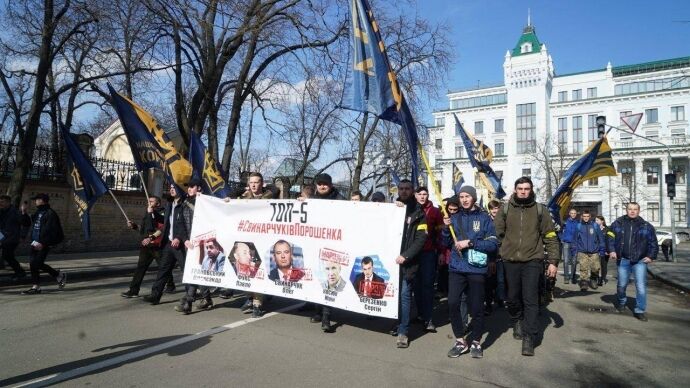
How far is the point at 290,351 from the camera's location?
5016 millimetres

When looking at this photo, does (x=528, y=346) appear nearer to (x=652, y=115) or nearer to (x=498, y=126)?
(x=652, y=115)

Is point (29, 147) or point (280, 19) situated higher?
point (280, 19)

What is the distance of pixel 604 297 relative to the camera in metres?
9.75

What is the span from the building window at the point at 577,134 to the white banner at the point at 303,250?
68011mm

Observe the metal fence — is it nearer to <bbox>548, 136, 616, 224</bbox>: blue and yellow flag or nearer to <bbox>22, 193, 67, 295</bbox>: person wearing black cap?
<bbox>22, 193, 67, 295</bbox>: person wearing black cap

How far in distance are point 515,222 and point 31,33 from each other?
12.8m

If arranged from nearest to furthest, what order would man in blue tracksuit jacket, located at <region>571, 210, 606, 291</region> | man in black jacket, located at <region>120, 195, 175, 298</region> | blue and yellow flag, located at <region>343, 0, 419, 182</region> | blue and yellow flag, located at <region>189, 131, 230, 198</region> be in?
blue and yellow flag, located at <region>343, 0, 419, 182</region> < man in black jacket, located at <region>120, 195, 175, 298</region> < blue and yellow flag, located at <region>189, 131, 230, 198</region> < man in blue tracksuit jacket, located at <region>571, 210, 606, 291</region>

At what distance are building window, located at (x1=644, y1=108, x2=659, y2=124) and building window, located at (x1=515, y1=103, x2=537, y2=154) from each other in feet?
45.8

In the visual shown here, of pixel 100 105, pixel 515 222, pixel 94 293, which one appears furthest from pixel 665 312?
pixel 100 105

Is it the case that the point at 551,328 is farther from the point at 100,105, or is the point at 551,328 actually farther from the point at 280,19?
the point at 100,105

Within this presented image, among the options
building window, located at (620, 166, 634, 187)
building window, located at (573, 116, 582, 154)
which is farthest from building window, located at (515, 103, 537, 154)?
building window, located at (620, 166, 634, 187)

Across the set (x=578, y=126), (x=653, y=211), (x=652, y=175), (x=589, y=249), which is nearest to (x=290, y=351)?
(x=589, y=249)

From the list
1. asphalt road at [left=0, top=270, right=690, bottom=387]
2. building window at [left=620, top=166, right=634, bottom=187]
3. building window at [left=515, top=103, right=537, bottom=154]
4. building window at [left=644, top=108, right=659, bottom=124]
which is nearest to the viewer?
asphalt road at [left=0, top=270, right=690, bottom=387]

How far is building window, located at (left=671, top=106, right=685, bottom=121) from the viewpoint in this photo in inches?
2351
